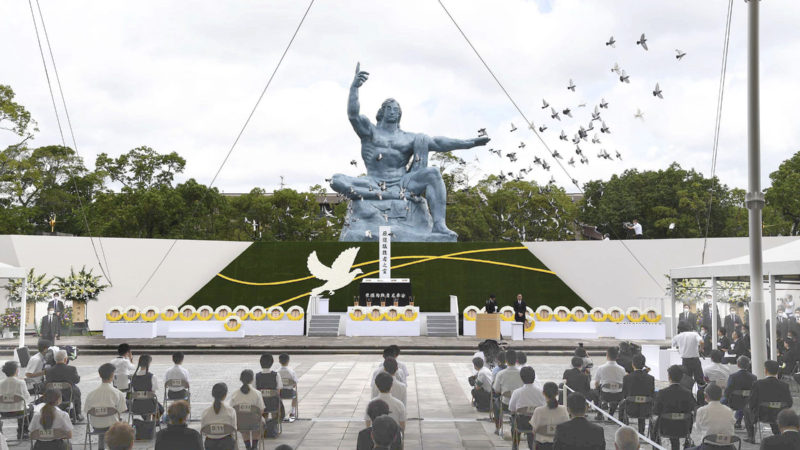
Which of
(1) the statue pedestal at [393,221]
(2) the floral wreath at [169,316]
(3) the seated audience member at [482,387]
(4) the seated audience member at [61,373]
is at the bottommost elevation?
(3) the seated audience member at [482,387]

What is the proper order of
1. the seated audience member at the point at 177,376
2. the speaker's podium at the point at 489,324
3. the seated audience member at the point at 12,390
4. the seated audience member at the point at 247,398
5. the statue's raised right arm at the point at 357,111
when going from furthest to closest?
the statue's raised right arm at the point at 357,111
the speaker's podium at the point at 489,324
the seated audience member at the point at 177,376
the seated audience member at the point at 12,390
the seated audience member at the point at 247,398

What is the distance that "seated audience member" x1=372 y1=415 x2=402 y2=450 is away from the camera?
18.0 feet

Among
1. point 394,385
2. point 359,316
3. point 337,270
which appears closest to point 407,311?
point 359,316

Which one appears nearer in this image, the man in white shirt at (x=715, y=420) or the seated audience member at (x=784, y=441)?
the seated audience member at (x=784, y=441)

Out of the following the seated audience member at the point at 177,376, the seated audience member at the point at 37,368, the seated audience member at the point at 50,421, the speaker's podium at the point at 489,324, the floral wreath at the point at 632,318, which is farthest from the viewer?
the floral wreath at the point at 632,318

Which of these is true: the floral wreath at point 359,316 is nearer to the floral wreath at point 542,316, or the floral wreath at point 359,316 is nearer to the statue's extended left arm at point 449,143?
the floral wreath at point 542,316

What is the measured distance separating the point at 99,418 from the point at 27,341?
1857cm

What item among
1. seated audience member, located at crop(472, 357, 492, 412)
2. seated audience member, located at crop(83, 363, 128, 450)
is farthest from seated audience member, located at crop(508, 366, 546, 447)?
seated audience member, located at crop(83, 363, 128, 450)

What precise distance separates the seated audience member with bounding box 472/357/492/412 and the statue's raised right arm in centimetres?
2239

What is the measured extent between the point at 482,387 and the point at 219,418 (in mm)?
5243

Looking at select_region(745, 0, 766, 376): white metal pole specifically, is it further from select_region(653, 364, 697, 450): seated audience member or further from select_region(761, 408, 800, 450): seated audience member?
select_region(761, 408, 800, 450): seated audience member

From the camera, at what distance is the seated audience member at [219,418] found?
22.1ft

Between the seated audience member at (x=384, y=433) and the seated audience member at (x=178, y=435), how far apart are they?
1.43m

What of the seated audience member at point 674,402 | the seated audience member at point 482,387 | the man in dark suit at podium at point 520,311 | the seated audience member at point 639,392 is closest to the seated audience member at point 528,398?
the seated audience member at point 674,402
